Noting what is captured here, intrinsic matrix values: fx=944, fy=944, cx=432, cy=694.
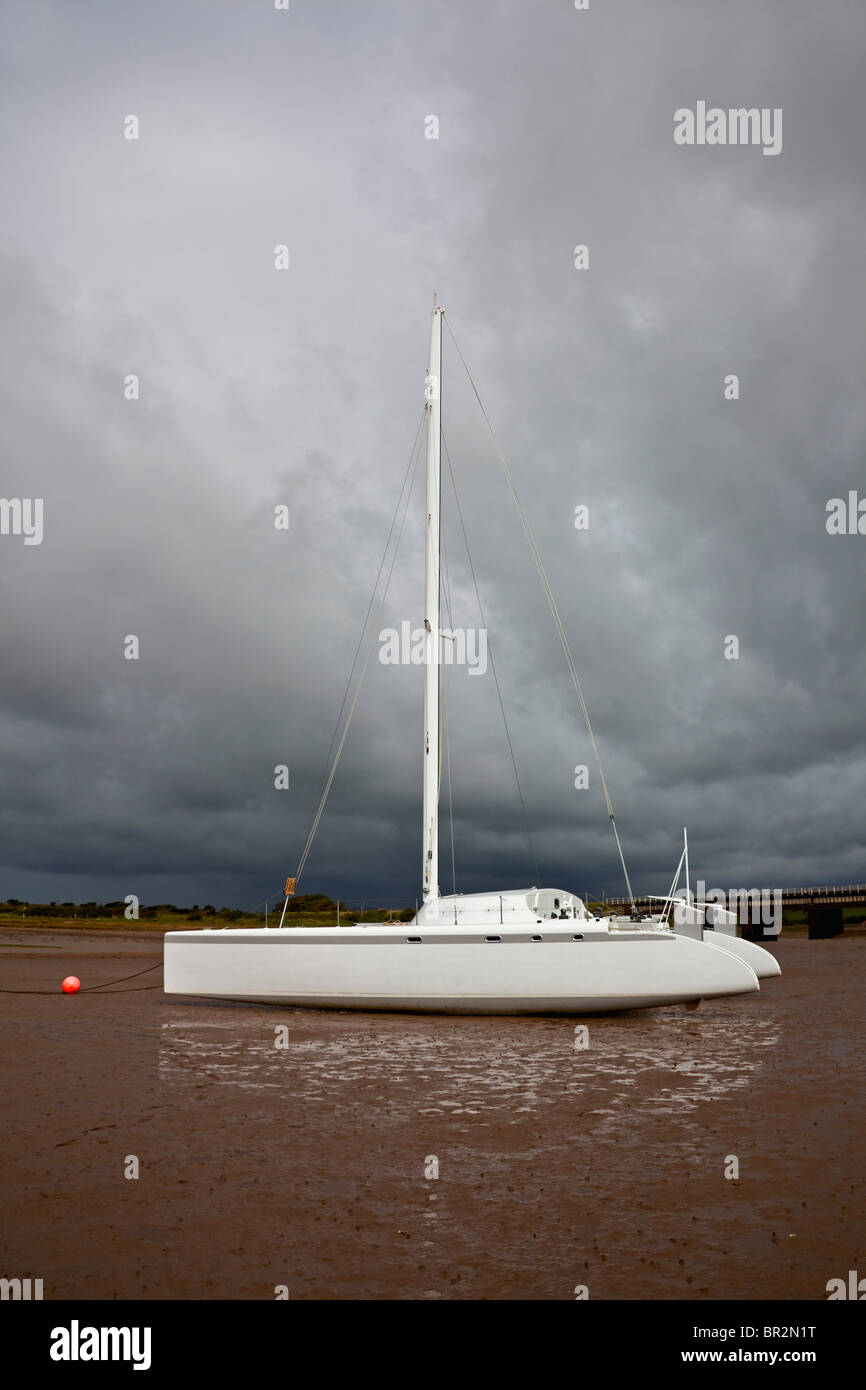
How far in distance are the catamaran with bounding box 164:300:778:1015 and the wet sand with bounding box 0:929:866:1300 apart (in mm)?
1281

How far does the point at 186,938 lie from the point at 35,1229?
44.5 ft

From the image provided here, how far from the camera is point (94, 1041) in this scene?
49.3ft

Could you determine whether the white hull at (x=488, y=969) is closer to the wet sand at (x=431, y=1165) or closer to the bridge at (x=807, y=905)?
the wet sand at (x=431, y=1165)

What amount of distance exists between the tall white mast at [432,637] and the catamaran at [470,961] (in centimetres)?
7

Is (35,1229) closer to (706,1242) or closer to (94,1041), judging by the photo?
(706,1242)

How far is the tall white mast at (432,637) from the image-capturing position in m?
19.8

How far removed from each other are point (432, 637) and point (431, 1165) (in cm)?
1384

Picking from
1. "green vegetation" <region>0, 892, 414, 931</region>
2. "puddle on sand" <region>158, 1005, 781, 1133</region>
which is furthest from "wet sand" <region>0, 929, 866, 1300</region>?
"green vegetation" <region>0, 892, 414, 931</region>

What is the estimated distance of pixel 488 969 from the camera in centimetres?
1731

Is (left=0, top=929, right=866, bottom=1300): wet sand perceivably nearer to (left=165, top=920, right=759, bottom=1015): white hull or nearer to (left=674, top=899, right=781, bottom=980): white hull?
(left=165, top=920, right=759, bottom=1015): white hull

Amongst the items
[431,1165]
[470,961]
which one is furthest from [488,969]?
Result: [431,1165]

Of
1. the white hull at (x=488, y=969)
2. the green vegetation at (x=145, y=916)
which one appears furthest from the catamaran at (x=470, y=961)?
the green vegetation at (x=145, y=916)

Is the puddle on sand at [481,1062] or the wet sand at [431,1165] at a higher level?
the wet sand at [431,1165]
